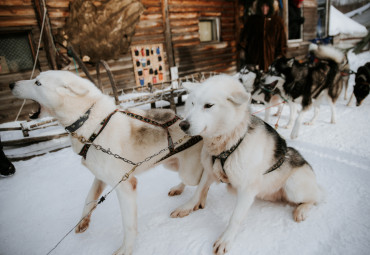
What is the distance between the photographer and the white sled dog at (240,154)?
150cm

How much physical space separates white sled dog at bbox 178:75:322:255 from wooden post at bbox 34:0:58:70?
5876mm

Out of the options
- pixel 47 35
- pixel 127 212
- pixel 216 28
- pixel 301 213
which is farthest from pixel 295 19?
pixel 127 212

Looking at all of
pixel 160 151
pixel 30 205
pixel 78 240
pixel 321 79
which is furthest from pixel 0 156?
pixel 321 79

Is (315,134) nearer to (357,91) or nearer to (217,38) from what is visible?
(357,91)

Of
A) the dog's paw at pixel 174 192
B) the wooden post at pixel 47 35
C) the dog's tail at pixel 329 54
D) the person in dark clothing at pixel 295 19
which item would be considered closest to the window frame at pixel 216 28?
the person in dark clothing at pixel 295 19

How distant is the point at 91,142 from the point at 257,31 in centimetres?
597

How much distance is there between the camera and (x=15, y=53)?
217 inches

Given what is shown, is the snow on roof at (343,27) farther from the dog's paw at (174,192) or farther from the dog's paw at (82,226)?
the dog's paw at (82,226)

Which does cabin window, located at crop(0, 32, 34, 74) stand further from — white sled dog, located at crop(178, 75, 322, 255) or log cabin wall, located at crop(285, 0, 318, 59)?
log cabin wall, located at crop(285, 0, 318, 59)

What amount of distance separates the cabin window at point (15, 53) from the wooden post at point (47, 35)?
0.48m

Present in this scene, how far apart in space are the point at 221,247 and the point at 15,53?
715 centimetres

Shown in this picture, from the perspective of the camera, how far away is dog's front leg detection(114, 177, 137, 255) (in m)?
1.62

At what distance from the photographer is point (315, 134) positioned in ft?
12.7

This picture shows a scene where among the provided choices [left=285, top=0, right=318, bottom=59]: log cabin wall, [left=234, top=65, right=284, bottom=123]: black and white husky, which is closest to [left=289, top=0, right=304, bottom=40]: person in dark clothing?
[left=285, top=0, right=318, bottom=59]: log cabin wall
